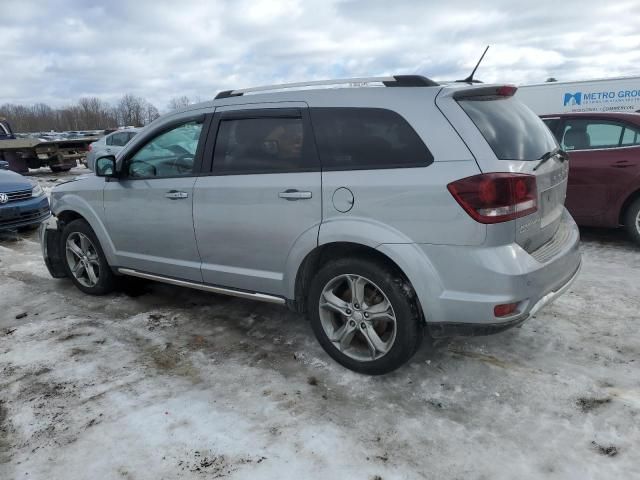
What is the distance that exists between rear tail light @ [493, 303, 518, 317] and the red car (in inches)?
152

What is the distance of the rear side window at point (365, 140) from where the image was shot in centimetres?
285

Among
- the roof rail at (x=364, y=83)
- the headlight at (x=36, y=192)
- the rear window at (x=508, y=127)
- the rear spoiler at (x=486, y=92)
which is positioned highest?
the roof rail at (x=364, y=83)

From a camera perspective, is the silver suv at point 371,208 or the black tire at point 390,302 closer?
the silver suv at point 371,208

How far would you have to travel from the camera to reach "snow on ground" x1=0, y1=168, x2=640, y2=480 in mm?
2398

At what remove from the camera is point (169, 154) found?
13.3ft

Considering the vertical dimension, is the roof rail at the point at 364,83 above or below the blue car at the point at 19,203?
above

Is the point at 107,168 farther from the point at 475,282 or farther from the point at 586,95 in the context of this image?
the point at 586,95

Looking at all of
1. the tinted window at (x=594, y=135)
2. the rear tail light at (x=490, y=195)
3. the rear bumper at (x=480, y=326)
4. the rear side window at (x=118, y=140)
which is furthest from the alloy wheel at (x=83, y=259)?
the rear side window at (x=118, y=140)

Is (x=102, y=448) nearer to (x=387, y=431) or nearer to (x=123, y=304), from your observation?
(x=387, y=431)

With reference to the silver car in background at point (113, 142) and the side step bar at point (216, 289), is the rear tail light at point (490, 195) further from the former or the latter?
the silver car in background at point (113, 142)

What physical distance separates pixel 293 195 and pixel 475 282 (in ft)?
4.17

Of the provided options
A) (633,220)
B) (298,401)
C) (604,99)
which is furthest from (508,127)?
(604,99)

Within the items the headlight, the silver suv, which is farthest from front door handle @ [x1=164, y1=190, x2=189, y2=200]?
the headlight

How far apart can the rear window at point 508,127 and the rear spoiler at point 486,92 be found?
0.03 metres
